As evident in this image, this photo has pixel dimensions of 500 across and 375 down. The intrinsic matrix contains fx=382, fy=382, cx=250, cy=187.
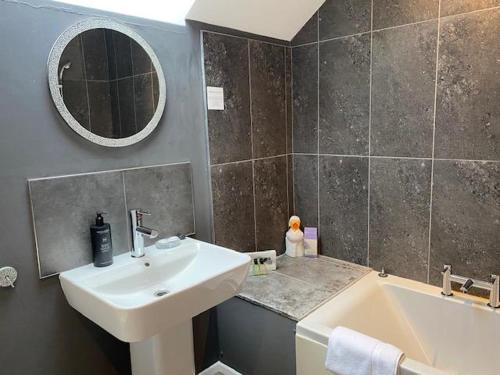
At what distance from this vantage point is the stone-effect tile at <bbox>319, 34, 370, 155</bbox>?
2006 mm

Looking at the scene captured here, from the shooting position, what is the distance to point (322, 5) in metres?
2.10

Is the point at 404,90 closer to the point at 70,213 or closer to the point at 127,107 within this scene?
the point at 127,107

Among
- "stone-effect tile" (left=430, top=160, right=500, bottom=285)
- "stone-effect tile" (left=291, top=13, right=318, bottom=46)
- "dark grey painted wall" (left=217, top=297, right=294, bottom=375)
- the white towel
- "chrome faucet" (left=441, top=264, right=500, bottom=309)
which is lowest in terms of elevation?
"dark grey painted wall" (left=217, top=297, right=294, bottom=375)

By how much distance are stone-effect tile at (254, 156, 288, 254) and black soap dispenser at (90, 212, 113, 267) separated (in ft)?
2.97

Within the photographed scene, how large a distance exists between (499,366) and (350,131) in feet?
4.20

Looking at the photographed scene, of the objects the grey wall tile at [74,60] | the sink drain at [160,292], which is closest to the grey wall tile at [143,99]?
the grey wall tile at [74,60]

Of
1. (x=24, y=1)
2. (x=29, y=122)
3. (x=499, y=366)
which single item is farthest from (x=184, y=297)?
(x=499, y=366)

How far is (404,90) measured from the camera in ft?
6.13

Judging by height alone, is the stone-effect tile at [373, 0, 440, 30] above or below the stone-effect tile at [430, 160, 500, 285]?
above

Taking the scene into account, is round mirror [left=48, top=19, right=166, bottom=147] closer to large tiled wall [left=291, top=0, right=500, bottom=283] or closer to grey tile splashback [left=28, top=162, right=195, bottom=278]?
grey tile splashback [left=28, top=162, right=195, bottom=278]

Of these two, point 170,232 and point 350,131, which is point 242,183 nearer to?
point 170,232

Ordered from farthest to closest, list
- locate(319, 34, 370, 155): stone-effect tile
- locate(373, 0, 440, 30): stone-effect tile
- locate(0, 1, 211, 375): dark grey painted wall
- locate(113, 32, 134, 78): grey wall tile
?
1. locate(319, 34, 370, 155): stone-effect tile
2. locate(373, 0, 440, 30): stone-effect tile
3. locate(113, 32, 134, 78): grey wall tile
4. locate(0, 1, 211, 375): dark grey painted wall

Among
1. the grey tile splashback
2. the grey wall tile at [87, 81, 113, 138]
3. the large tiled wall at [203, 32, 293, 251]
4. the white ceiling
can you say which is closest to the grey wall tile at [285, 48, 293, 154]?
the large tiled wall at [203, 32, 293, 251]

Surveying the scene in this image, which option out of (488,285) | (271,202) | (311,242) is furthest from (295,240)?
(488,285)
